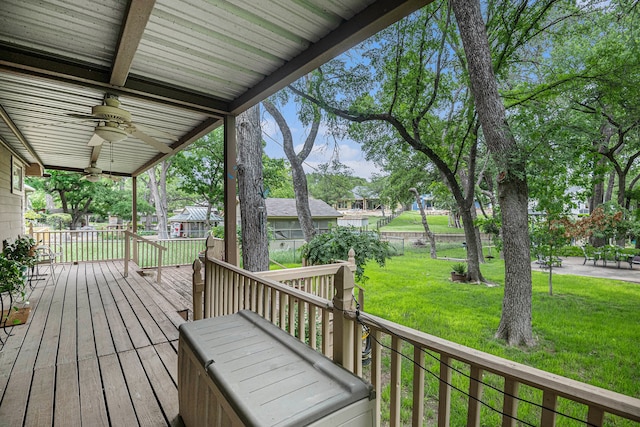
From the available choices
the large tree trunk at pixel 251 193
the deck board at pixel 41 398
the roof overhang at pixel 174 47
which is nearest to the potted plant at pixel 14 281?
the deck board at pixel 41 398

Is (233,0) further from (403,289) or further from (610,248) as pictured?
(610,248)

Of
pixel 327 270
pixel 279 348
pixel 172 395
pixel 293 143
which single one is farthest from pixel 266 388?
pixel 293 143

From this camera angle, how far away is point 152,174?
1675 cm

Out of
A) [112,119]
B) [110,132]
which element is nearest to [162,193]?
[110,132]

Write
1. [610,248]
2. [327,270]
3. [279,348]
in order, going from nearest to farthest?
1. [279,348]
2. [327,270]
3. [610,248]

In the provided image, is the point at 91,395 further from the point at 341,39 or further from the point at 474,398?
the point at 341,39

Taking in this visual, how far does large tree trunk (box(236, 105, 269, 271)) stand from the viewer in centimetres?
555

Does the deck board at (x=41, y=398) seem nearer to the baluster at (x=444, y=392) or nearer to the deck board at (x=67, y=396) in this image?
the deck board at (x=67, y=396)

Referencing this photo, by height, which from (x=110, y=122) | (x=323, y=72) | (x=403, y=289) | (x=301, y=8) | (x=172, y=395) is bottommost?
(x=403, y=289)

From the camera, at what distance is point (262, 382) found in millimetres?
1227

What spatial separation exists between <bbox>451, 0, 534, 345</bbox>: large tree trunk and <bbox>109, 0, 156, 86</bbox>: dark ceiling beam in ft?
17.9

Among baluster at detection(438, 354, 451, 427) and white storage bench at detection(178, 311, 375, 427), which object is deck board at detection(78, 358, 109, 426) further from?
baluster at detection(438, 354, 451, 427)

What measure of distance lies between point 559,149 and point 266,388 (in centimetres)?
636

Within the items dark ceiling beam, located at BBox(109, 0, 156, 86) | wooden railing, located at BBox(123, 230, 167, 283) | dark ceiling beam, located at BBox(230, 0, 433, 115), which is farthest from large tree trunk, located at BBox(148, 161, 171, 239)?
dark ceiling beam, located at BBox(230, 0, 433, 115)
